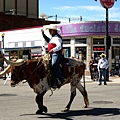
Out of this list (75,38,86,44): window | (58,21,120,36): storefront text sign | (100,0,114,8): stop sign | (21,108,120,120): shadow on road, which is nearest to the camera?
(21,108,120,120): shadow on road

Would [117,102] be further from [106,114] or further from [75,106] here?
[106,114]

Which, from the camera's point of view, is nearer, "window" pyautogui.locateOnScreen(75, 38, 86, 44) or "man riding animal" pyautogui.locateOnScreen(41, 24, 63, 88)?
"man riding animal" pyautogui.locateOnScreen(41, 24, 63, 88)

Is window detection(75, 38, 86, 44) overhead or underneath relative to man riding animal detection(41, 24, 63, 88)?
overhead

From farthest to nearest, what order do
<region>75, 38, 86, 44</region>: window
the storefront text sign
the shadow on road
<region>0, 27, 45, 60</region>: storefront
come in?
<region>0, 27, 45, 60</region>: storefront
<region>75, 38, 86, 44</region>: window
the storefront text sign
the shadow on road

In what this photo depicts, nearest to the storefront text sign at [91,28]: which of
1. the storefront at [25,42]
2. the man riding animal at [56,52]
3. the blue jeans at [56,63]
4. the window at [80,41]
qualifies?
the window at [80,41]

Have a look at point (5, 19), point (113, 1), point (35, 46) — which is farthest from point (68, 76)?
point (5, 19)

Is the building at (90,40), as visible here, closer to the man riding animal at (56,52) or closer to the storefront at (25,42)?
the storefront at (25,42)

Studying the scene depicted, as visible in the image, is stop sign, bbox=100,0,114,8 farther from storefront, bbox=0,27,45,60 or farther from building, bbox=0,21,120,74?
storefront, bbox=0,27,45,60

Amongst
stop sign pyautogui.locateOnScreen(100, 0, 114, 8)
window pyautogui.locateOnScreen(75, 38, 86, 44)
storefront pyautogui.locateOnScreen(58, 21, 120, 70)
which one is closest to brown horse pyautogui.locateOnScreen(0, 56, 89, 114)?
stop sign pyautogui.locateOnScreen(100, 0, 114, 8)

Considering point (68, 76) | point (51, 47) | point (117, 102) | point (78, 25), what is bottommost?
point (117, 102)

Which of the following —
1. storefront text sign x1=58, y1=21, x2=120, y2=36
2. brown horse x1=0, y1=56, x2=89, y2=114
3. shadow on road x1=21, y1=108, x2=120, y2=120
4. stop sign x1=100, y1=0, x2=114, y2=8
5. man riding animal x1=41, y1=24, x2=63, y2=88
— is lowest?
shadow on road x1=21, y1=108, x2=120, y2=120

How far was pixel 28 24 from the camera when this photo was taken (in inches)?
1999

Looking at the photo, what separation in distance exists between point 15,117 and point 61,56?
2.16 m

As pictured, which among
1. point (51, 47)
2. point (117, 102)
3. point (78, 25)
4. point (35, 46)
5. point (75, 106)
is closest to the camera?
point (51, 47)
